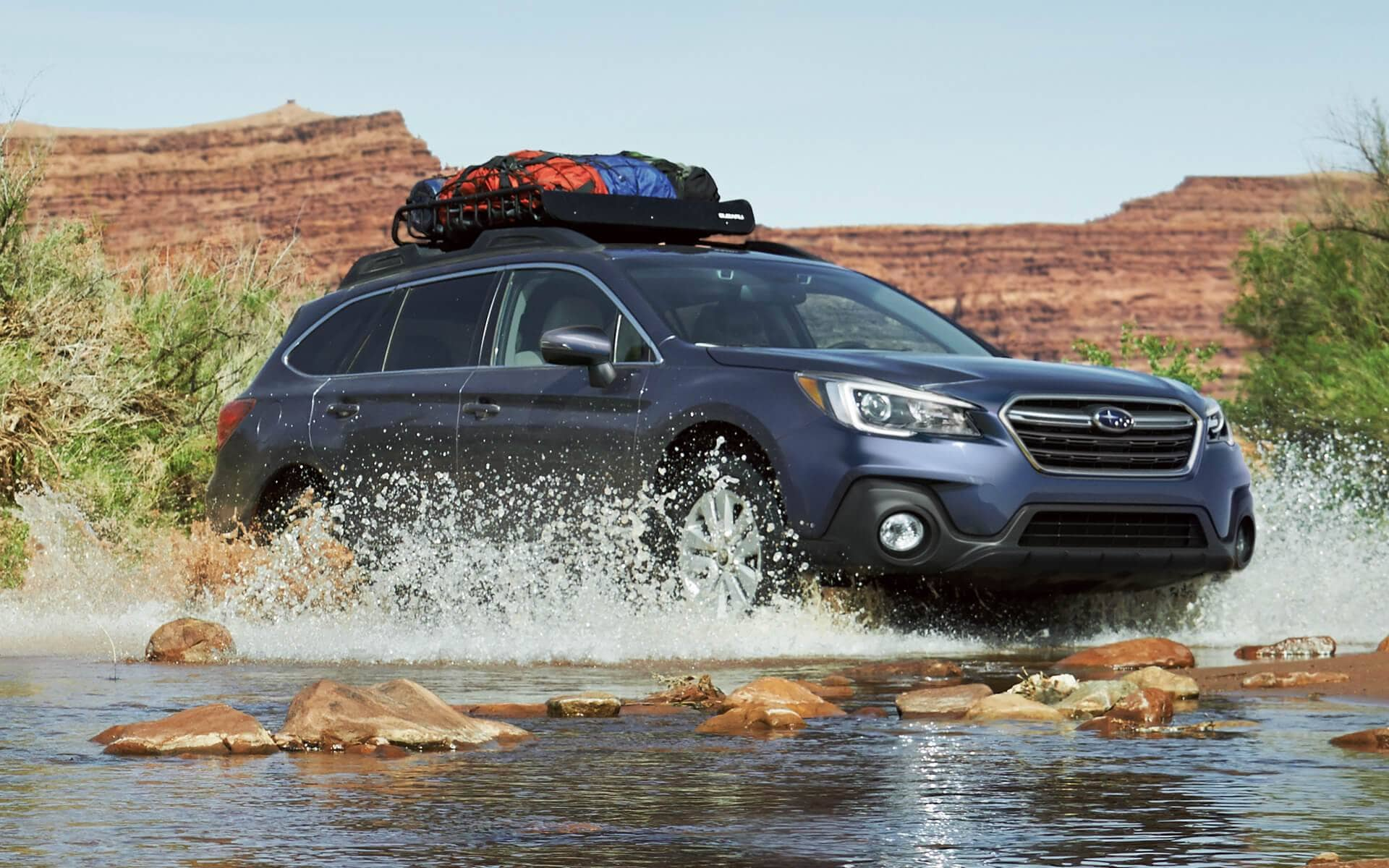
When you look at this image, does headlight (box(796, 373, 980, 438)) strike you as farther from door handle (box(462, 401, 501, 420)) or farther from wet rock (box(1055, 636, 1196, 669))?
door handle (box(462, 401, 501, 420))

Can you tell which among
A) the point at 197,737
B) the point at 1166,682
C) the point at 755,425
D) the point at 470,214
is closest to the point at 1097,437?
the point at 755,425

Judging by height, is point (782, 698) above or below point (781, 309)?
below

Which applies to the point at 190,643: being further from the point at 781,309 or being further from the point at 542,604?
the point at 781,309

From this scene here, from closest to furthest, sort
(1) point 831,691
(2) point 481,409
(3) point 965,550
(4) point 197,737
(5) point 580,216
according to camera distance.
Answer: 1. (4) point 197,737
2. (1) point 831,691
3. (3) point 965,550
4. (2) point 481,409
5. (5) point 580,216

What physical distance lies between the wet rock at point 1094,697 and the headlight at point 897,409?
2.07m

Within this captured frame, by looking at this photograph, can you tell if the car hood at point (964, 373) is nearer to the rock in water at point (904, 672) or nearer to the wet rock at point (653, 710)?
the rock in water at point (904, 672)

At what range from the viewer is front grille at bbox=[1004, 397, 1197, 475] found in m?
8.76

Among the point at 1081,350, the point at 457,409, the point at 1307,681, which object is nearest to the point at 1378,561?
the point at 1307,681

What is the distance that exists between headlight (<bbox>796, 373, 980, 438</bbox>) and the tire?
1.53 ft

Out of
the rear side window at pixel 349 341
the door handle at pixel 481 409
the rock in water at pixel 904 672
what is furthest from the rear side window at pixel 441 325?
the rock in water at pixel 904 672

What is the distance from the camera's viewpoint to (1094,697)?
21.5ft

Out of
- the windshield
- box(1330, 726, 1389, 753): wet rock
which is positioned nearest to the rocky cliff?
the windshield

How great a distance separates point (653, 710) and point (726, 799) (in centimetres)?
190

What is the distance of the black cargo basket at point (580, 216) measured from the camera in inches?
412
